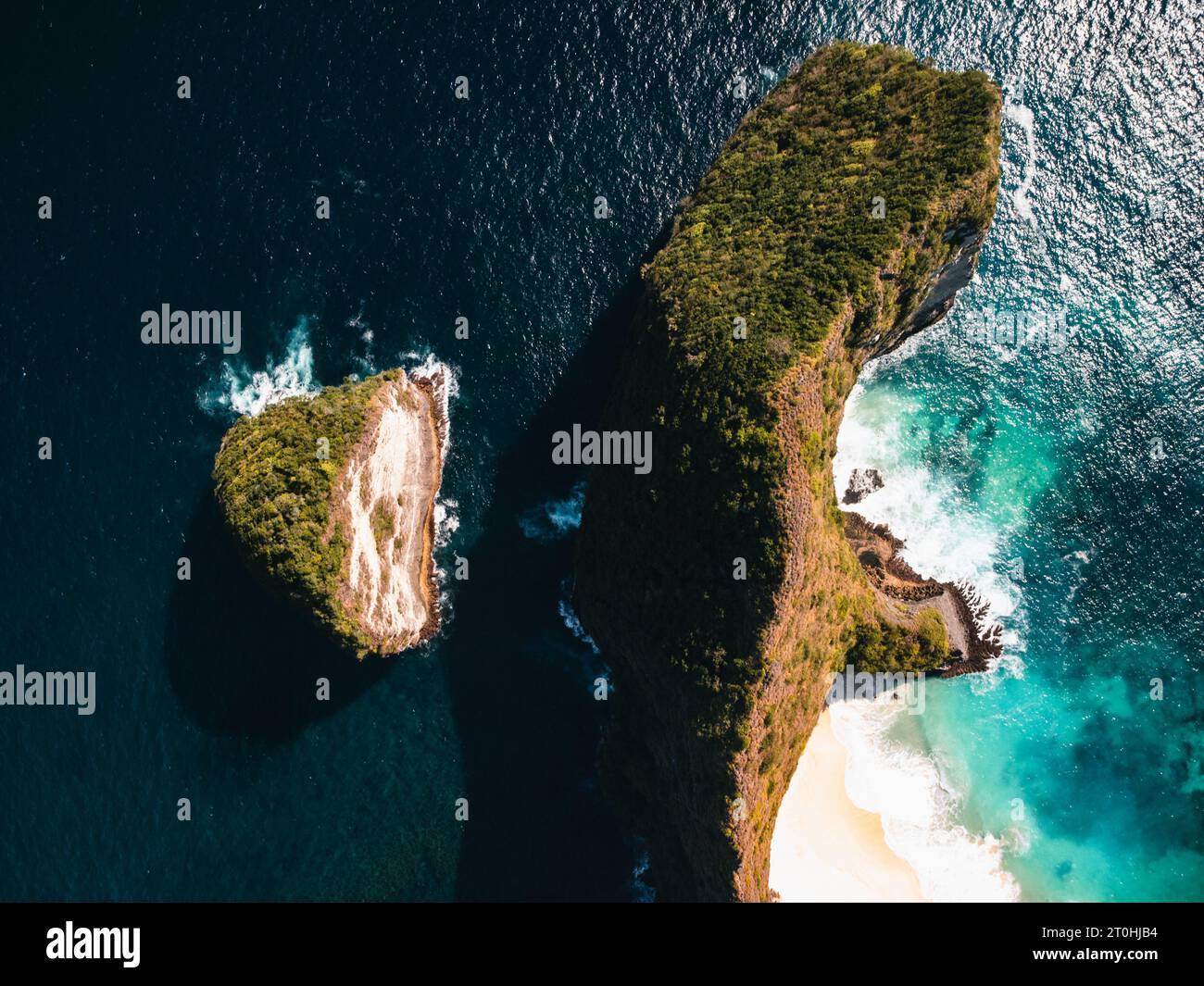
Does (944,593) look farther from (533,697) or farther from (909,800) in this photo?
(533,697)

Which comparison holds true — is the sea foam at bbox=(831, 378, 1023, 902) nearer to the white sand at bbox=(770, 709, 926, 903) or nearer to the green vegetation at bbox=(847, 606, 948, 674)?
the white sand at bbox=(770, 709, 926, 903)

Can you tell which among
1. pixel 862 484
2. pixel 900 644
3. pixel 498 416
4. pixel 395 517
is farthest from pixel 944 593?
pixel 395 517

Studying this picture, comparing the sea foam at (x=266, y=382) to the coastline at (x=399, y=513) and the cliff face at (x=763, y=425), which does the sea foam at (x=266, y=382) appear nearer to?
the coastline at (x=399, y=513)

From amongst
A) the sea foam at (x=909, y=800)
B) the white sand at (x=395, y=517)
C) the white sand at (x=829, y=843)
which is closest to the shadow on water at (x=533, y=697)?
the white sand at (x=395, y=517)

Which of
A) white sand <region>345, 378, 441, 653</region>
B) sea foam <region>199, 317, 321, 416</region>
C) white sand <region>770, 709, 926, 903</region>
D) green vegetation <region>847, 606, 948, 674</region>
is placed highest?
sea foam <region>199, 317, 321, 416</region>

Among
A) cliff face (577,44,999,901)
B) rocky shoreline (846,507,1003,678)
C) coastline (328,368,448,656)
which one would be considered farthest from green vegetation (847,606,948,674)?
coastline (328,368,448,656)
